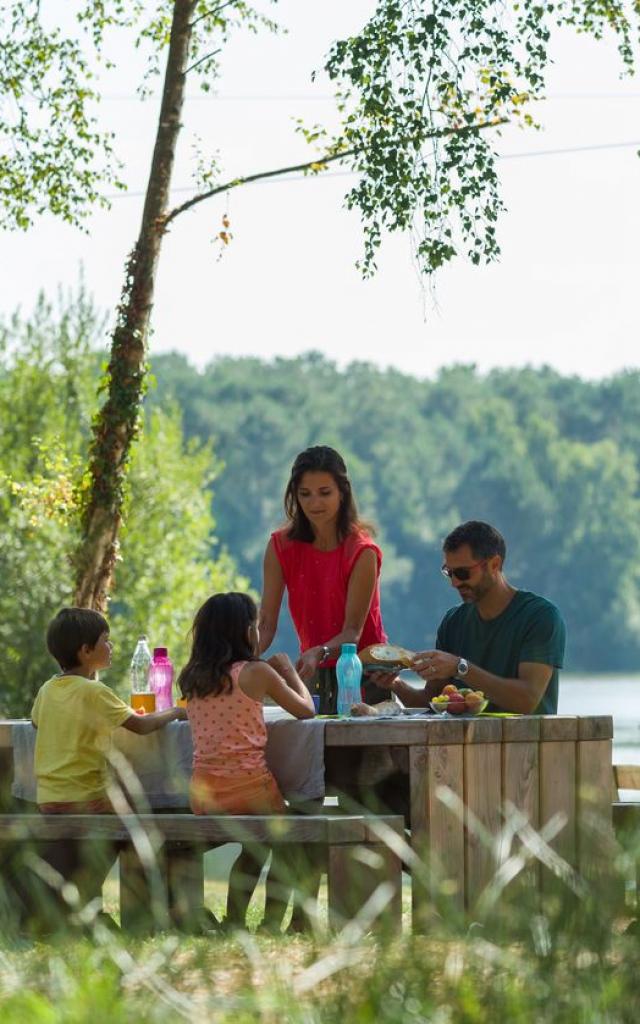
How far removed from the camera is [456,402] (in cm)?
9944

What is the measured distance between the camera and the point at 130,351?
42.9ft

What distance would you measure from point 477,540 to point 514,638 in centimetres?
37

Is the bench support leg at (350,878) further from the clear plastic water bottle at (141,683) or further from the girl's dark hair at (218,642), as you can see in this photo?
the clear plastic water bottle at (141,683)

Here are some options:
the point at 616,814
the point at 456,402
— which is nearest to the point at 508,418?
the point at 456,402

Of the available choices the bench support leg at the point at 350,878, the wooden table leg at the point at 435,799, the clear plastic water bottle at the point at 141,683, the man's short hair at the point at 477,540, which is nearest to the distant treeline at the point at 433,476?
the clear plastic water bottle at the point at 141,683

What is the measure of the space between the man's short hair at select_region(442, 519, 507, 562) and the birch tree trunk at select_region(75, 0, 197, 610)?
6.59m

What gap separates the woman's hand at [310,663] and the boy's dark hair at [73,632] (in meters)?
0.68

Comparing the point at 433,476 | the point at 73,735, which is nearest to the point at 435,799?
the point at 73,735

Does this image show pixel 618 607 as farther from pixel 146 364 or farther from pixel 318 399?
pixel 146 364

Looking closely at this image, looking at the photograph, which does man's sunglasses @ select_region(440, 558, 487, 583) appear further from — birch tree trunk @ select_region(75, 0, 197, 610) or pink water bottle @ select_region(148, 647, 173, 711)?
birch tree trunk @ select_region(75, 0, 197, 610)

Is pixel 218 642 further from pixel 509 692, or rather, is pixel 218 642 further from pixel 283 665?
pixel 509 692

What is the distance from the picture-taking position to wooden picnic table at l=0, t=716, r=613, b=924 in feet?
20.1

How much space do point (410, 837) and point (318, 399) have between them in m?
87.4

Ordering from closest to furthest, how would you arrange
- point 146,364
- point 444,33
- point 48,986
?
point 48,986
point 444,33
point 146,364
